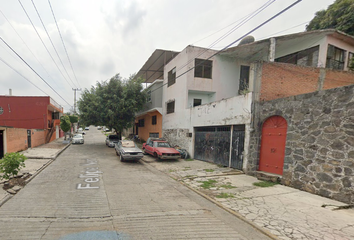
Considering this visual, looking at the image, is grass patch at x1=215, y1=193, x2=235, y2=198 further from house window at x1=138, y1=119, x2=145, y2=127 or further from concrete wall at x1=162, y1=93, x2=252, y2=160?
house window at x1=138, y1=119, x2=145, y2=127

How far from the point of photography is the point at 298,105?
263 inches

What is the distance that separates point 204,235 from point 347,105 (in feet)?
19.0

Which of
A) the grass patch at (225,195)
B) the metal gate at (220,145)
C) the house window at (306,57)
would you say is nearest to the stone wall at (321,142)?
the metal gate at (220,145)

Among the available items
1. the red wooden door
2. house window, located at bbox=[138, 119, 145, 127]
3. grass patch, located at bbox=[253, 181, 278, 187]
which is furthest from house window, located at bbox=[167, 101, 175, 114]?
grass patch, located at bbox=[253, 181, 278, 187]

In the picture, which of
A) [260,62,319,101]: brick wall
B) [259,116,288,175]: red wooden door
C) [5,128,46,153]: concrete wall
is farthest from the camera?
[5,128,46,153]: concrete wall

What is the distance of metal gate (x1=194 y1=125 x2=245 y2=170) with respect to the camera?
30.4 ft

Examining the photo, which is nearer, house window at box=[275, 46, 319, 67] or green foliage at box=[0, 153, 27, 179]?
green foliage at box=[0, 153, 27, 179]

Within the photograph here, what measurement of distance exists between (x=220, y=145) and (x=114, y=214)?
773 centimetres

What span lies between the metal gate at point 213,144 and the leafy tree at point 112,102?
393 inches

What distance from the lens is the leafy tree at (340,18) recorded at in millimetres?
15656

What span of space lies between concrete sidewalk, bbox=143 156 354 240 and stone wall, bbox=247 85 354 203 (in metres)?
0.45

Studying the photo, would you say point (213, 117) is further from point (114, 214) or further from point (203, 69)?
point (114, 214)

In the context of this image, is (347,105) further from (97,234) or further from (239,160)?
(97,234)

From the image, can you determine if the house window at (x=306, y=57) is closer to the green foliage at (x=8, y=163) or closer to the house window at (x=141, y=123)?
the green foliage at (x=8, y=163)
